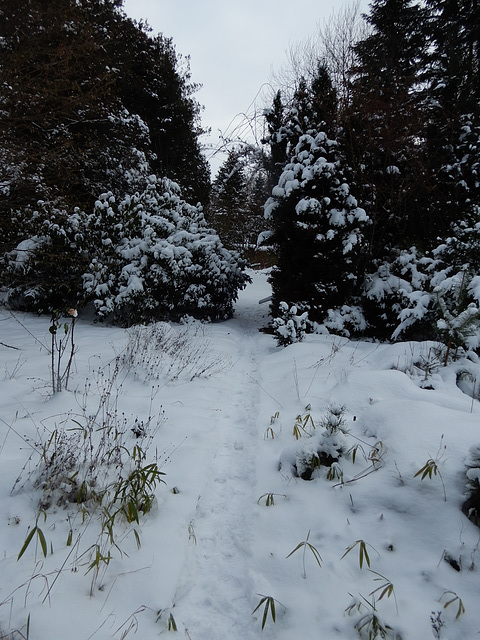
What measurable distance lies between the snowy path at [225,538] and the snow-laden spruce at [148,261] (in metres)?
4.51

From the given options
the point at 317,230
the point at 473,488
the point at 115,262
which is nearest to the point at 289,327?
the point at 317,230

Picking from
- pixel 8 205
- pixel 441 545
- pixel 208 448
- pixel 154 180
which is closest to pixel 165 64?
pixel 154 180

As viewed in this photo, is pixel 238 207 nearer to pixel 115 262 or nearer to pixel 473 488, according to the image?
pixel 115 262

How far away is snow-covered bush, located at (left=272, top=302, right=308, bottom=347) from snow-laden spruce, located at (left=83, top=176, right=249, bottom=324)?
108 inches

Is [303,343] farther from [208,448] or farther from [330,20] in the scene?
[330,20]

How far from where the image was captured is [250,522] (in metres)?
2.43

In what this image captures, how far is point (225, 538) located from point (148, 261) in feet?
22.7

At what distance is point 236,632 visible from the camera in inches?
66.5

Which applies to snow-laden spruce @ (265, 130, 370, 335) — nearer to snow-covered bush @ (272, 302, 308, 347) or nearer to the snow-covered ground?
snow-covered bush @ (272, 302, 308, 347)

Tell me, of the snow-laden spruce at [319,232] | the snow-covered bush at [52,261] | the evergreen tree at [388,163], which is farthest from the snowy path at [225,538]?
the evergreen tree at [388,163]

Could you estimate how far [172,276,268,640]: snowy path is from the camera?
5.77 ft

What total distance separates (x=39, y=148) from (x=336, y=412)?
6666mm

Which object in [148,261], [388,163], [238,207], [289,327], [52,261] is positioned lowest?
[289,327]

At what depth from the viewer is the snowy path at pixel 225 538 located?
1.76m
